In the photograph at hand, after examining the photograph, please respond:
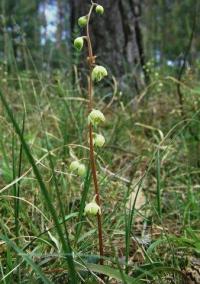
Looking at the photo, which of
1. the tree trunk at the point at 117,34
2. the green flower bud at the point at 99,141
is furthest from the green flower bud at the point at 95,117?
the tree trunk at the point at 117,34

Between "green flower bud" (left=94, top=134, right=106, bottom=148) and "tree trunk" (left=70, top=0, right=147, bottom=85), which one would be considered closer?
"green flower bud" (left=94, top=134, right=106, bottom=148)

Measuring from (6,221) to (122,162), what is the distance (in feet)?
3.38

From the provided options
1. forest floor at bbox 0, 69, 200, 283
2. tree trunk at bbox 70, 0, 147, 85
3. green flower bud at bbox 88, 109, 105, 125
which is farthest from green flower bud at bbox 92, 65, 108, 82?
tree trunk at bbox 70, 0, 147, 85

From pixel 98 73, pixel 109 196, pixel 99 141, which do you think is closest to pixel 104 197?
pixel 109 196

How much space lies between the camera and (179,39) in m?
27.0

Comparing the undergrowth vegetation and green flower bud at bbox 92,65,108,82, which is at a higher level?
green flower bud at bbox 92,65,108,82

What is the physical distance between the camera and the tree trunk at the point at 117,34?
4.39m

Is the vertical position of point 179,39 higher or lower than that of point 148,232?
higher

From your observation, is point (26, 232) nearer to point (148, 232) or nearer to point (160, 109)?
point (148, 232)

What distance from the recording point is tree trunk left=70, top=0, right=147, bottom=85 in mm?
4387

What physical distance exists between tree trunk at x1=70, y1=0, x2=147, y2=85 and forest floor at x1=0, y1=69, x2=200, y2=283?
1.28ft

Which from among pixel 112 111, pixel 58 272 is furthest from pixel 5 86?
pixel 58 272

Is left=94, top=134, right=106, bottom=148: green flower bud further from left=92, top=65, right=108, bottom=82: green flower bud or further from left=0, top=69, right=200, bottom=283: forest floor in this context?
left=92, top=65, right=108, bottom=82: green flower bud

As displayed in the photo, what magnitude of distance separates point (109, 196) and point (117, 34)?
8.17 ft
